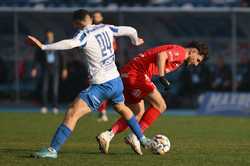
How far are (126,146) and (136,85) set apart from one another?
4.87 ft

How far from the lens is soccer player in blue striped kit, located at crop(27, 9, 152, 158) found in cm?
1234

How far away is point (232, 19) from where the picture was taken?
93.2 feet

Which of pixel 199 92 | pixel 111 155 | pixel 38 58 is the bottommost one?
pixel 199 92

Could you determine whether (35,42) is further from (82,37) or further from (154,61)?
A: (154,61)

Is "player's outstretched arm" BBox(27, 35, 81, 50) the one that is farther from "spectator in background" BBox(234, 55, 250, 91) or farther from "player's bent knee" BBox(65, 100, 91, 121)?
"spectator in background" BBox(234, 55, 250, 91)

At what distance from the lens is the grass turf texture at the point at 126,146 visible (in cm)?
1211

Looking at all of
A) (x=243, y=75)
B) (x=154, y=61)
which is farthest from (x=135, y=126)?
(x=243, y=75)

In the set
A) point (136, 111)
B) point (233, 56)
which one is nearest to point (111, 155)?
point (136, 111)

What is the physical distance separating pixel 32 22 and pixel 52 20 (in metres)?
0.70

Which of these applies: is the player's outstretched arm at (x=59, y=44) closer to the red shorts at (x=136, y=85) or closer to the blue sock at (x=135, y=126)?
the blue sock at (x=135, y=126)

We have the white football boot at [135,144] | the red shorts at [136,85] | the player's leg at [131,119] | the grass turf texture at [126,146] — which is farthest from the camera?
the red shorts at [136,85]

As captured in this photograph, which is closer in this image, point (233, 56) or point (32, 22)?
point (233, 56)

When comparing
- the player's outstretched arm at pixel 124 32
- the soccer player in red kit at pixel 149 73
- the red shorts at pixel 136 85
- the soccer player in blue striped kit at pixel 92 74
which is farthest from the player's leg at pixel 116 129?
the player's outstretched arm at pixel 124 32

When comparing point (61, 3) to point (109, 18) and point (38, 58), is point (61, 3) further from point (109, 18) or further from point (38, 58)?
point (38, 58)
